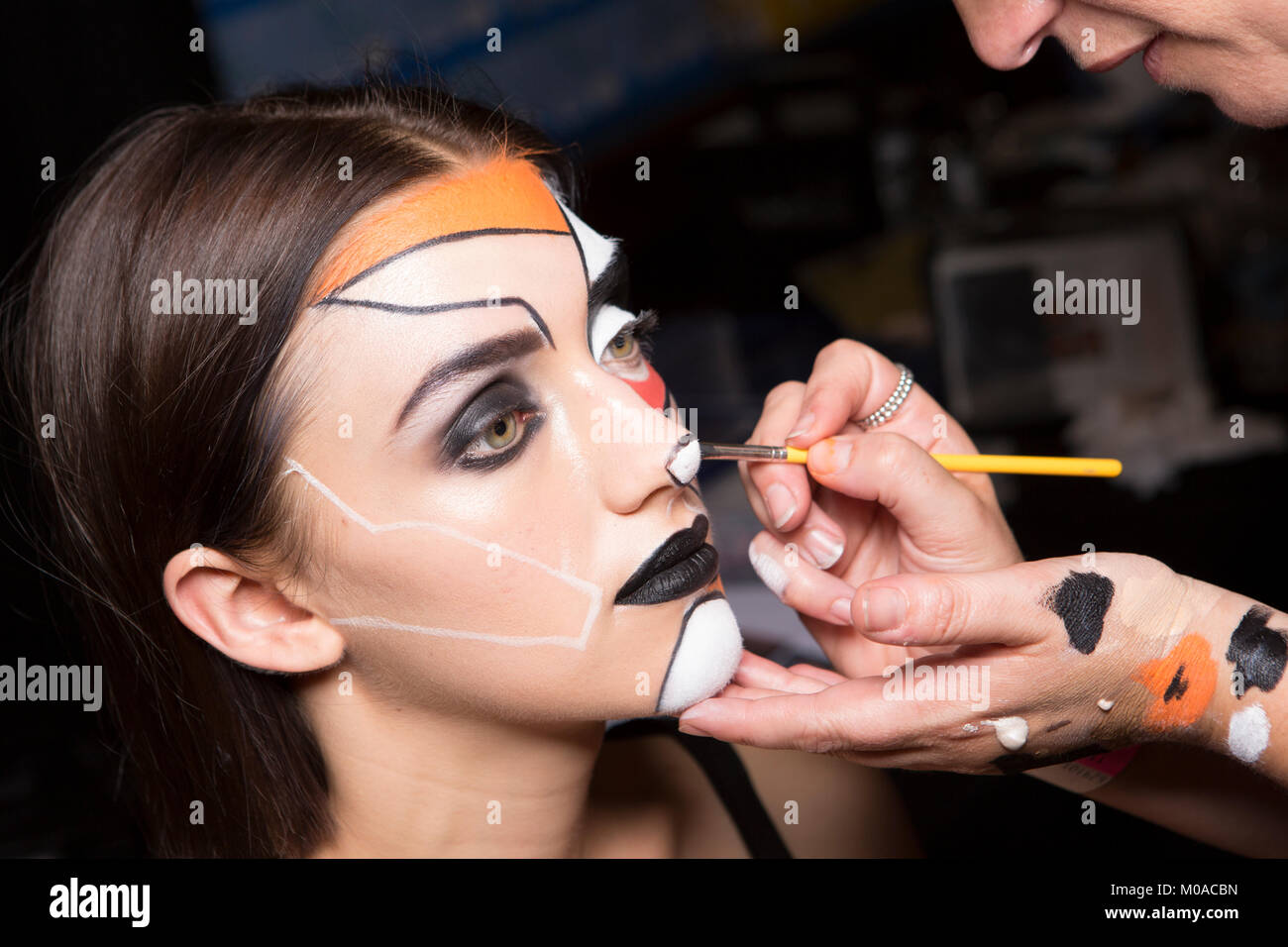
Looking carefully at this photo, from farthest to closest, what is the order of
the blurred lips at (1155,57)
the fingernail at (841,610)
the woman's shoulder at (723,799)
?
the woman's shoulder at (723,799), the fingernail at (841,610), the blurred lips at (1155,57)

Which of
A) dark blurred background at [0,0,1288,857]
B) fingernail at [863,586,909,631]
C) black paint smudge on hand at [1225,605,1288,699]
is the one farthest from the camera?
dark blurred background at [0,0,1288,857]

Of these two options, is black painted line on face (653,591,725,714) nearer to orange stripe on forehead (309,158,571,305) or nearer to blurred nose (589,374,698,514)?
blurred nose (589,374,698,514)

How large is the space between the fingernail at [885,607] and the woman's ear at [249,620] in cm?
57

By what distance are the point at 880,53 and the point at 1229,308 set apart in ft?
4.61

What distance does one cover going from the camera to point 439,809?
122cm

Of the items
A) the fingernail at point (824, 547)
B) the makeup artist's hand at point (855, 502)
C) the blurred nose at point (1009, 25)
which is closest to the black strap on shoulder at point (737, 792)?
the makeup artist's hand at point (855, 502)

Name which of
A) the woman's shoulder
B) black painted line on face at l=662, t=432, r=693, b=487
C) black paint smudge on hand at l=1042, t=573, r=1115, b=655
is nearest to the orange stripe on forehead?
black painted line on face at l=662, t=432, r=693, b=487

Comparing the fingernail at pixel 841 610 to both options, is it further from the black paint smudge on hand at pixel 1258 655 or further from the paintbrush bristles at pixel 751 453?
the black paint smudge on hand at pixel 1258 655

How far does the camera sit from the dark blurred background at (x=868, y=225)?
6.10ft

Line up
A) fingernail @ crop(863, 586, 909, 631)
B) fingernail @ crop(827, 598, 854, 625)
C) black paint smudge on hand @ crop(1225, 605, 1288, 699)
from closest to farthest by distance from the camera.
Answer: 1. fingernail @ crop(863, 586, 909, 631)
2. black paint smudge on hand @ crop(1225, 605, 1288, 699)
3. fingernail @ crop(827, 598, 854, 625)

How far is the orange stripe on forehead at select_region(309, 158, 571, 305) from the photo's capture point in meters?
1.08

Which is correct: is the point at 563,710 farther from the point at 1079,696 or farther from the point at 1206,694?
the point at 1206,694
